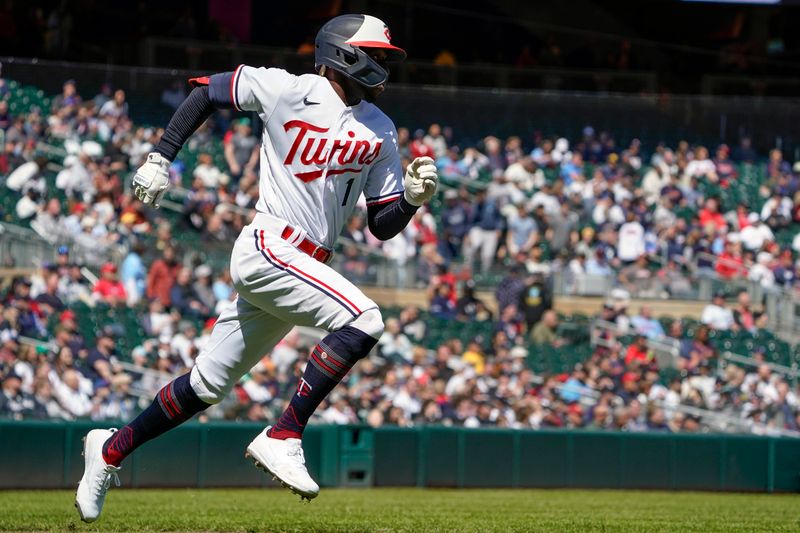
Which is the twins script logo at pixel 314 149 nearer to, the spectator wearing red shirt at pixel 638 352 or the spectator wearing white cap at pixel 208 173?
the spectator wearing red shirt at pixel 638 352

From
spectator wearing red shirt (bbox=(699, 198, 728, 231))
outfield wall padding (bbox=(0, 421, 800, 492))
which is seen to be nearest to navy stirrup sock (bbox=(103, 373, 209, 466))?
outfield wall padding (bbox=(0, 421, 800, 492))

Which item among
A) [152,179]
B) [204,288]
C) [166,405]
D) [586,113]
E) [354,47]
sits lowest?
[204,288]

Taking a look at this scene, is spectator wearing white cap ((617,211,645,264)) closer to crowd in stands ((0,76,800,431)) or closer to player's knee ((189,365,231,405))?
crowd in stands ((0,76,800,431))

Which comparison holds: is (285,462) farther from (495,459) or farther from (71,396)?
(495,459)

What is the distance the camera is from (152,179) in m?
5.38

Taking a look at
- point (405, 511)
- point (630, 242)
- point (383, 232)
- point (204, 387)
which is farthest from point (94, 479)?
point (630, 242)

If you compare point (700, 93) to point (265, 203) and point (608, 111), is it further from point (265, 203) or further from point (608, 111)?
point (265, 203)

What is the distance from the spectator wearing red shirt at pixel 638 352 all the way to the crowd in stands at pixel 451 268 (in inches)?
1.1

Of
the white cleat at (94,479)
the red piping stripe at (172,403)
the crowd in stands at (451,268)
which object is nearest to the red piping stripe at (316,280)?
the red piping stripe at (172,403)

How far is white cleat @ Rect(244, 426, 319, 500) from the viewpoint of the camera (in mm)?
5078

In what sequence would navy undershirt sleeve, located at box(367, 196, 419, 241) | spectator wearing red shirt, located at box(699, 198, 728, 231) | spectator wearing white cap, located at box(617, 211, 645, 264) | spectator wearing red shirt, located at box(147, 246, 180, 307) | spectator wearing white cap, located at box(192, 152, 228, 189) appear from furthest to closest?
spectator wearing red shirt, located at box(699, 198, 728, 231)
spectator wearing white cap, located at box(617, 211, 645, 264)
spectator wearing white cap, located at box(192, 152, 228, 189)
spectator wearing red shirt, located at box(147, 246, 180, 307)
navy undershirt sleeve, located at box(367, 196, 419, 241)

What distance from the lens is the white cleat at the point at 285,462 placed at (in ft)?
16.7

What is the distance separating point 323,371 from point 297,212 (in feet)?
2.38

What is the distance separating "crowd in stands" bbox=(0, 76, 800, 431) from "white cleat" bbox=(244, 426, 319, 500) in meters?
7.72
